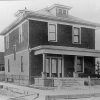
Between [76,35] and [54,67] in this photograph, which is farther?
[76,35]

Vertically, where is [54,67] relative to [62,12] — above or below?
below

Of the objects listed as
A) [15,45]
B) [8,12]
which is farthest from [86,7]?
[15,45]

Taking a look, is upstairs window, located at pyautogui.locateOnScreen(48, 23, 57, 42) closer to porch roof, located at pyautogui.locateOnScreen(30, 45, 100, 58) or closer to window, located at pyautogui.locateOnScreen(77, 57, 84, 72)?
porch roof, located at pyautogui.locateOnScreen(30, 45, 100, 58)

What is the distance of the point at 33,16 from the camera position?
17.6 metres

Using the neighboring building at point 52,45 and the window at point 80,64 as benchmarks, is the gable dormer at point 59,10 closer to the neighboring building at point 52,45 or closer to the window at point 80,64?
the neighboring building at point 52,45

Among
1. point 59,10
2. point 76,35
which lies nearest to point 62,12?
point 59,10

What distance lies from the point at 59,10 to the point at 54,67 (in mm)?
5034

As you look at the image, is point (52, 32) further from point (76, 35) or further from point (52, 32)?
point (76, 35)

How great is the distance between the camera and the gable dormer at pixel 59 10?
20.2m

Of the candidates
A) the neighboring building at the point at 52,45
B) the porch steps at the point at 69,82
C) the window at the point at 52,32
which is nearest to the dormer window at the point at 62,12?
the neighboring building at the point at 52,45

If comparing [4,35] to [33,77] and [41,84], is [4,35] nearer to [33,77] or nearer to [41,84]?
[33,77]

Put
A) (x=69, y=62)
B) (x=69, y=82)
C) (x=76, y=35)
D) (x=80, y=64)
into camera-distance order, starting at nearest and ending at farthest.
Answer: (x=69, y=82), (x=69, y=62), (x=80, y=64), (x=76, y=35)

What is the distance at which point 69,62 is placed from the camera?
62.2 ft

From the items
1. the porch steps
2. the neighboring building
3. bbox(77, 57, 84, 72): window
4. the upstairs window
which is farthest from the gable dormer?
the porch steps
